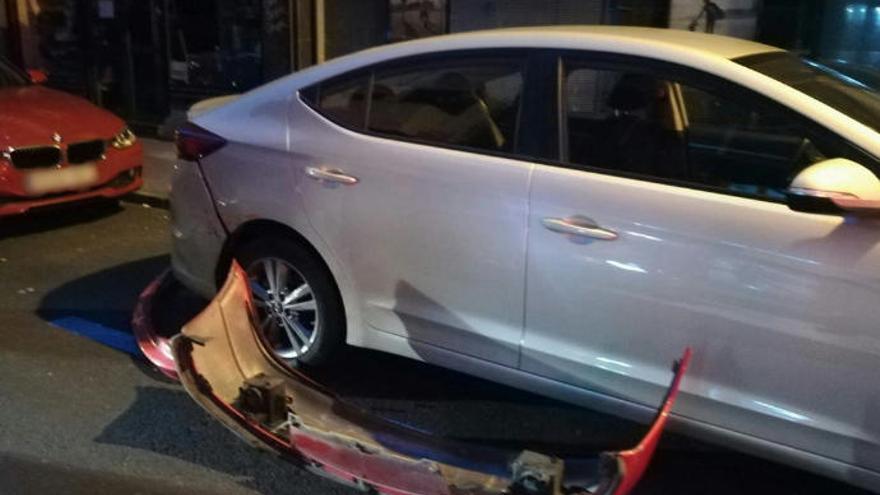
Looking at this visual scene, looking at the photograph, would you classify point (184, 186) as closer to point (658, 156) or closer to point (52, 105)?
point (658, 156)

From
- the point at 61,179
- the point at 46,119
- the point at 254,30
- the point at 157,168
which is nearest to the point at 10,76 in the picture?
the point at 46,119

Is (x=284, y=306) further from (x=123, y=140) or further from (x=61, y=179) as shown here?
(x=123, y=140)

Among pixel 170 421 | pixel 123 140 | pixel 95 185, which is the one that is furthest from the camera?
pixel 123 140

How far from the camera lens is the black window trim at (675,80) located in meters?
2.87

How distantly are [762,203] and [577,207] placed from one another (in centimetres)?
61

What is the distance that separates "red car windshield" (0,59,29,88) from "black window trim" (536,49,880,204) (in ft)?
18.6

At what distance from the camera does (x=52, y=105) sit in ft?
22.9

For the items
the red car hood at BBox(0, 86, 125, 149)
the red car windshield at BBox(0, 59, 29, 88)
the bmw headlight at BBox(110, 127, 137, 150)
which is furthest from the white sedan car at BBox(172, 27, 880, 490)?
the red car windshield at BBox(0, 59, 29, 88)

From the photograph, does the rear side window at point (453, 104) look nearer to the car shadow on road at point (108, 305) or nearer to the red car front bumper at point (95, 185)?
the car shadow on road at point (108, 305)

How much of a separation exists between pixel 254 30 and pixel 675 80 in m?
7.30

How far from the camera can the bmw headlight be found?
22.7 feet

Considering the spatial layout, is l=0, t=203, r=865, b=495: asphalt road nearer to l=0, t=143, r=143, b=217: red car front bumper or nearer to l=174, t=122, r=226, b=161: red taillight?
l=174, t=122, r=226, b=161: red taillight

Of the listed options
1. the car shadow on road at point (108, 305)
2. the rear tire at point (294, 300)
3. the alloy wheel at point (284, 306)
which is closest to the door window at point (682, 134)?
the rear tire at point (294, 300)

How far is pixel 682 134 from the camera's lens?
10.7 ft
